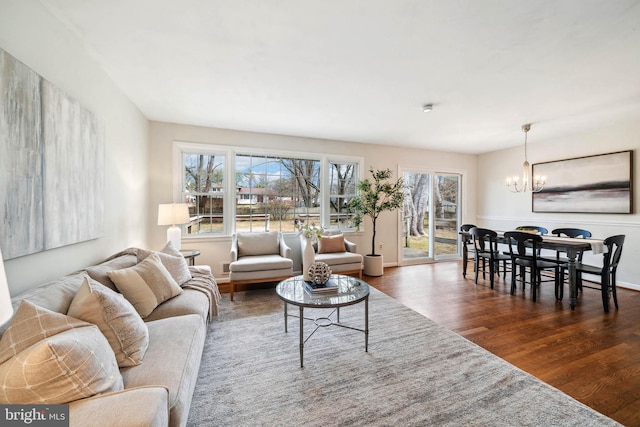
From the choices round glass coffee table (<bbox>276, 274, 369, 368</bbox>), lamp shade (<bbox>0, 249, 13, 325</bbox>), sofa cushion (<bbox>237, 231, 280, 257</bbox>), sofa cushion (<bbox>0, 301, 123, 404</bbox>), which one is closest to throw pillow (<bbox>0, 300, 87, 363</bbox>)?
sofa cushion (<bbox>0, 301, 123, 404</bbox>)

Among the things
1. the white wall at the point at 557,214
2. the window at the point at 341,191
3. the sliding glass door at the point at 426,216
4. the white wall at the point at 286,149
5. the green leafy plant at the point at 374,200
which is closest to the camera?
the white wall at the point at 557,214

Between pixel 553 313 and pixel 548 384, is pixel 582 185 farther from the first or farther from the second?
pixel 548 384

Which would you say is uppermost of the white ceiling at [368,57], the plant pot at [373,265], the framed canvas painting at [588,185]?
the white ceiling at [368,57]

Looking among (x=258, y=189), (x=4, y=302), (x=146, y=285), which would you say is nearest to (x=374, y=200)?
Result: (x=258, y=189)

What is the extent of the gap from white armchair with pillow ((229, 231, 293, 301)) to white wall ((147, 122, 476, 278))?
47cm

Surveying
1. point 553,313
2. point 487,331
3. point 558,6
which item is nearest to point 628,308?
point 553,313

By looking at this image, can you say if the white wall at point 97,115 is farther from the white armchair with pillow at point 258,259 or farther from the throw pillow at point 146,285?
the white armchair with pillow at point 258,259

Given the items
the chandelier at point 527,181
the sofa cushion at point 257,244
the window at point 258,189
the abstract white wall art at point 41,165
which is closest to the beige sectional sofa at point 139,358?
the abstract white wall art at point 41,165

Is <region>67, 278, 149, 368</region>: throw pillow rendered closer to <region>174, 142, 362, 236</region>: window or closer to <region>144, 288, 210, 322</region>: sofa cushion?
<region>144, 288, 210, 322</region>: sofa cushion

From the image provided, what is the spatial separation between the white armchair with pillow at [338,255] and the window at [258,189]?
62 centimetres

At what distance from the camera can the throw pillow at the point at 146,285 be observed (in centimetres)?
183

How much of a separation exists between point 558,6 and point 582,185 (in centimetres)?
408

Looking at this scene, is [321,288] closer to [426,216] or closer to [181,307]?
[181,307]

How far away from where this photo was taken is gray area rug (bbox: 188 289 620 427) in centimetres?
153
